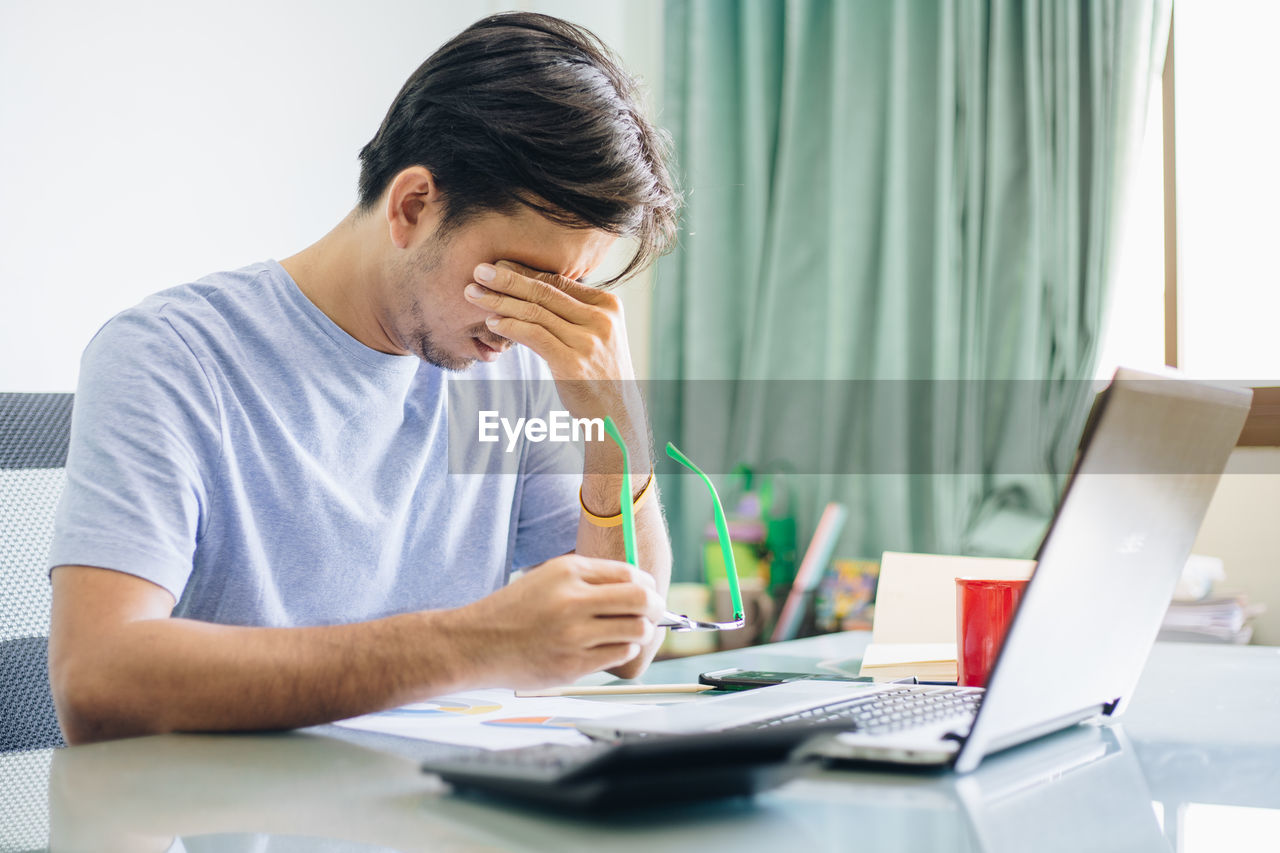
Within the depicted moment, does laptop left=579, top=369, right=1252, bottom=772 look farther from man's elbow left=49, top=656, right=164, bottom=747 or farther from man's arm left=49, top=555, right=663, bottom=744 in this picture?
man's elbow left=49, top=656, right=164, bottom=747

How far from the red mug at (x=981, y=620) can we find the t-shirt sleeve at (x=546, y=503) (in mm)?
537

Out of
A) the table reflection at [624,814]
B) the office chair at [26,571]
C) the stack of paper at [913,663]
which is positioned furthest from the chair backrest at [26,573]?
the stack of paper at [913,663]

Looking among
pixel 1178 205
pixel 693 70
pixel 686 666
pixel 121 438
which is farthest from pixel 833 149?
pixel 121 438

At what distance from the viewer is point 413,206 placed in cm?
105

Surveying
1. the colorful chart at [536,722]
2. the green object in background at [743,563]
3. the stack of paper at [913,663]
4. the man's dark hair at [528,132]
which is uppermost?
the man's dark hair at [528,132]

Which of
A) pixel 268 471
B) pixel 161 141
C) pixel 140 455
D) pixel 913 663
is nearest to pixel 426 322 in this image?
pixel 268 471

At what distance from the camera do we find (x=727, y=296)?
8.25 feet

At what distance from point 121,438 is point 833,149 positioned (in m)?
1.85

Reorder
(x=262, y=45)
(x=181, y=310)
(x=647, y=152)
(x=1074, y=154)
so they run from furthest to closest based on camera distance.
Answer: (x=1074, y=154) < (x=262, y=45) < (x=647, y=152) < (x=181, y=310)

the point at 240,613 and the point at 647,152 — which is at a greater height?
the point at 647,152

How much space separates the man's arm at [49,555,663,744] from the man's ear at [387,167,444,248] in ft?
1.56

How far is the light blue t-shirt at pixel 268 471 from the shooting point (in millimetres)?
822

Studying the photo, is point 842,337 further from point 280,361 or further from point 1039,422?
point 280,361

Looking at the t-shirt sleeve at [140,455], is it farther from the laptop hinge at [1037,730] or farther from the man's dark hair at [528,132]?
the laptop hinge at [1037,730]
